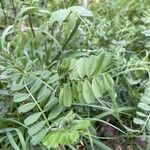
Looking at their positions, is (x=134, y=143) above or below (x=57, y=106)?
below

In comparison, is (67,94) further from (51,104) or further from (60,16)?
(60,16)

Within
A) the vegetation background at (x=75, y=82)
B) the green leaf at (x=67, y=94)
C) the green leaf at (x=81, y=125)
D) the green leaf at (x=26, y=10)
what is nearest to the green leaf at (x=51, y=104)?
the vegetation background at (x=75, y=82)

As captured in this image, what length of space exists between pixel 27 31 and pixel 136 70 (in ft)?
1.86

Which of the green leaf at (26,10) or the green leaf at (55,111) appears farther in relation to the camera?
the green leaf at (26,10)

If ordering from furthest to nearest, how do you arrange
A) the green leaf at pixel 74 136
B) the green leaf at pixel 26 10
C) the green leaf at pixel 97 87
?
the green leaf at pixel 26 10, the green leaf at pixel 97 87, the green leaf at pixel 74 136

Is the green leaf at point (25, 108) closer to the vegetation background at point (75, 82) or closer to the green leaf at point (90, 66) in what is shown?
the vegetation background at point (75, 82)

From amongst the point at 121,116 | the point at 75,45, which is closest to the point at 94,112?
the point at 121,116

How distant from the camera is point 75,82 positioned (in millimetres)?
1258

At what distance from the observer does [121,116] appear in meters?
1.61

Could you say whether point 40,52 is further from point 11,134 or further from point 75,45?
point 11,134

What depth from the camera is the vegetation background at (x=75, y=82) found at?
124 centimetres

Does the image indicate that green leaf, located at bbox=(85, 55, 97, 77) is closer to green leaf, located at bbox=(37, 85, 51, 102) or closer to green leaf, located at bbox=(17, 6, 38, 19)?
green leaf, located at bbox=(37, 85, 51, 102)

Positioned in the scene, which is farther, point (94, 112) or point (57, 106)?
point (94, 112)

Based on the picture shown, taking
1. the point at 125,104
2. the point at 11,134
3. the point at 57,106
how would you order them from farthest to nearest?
1. the point at 125,104
2. the point at 11,134
3. the point at 57,106
